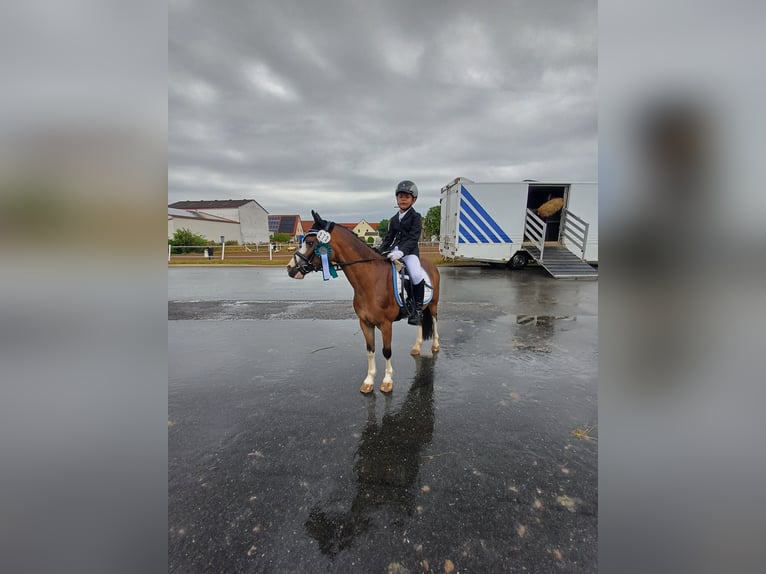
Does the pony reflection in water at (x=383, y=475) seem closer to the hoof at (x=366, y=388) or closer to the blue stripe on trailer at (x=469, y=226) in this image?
the hoof at (x=366, y=388)

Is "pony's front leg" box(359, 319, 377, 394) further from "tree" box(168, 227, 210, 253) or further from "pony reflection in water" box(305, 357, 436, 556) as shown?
→ "tree" box(168, 227, 210, 253)

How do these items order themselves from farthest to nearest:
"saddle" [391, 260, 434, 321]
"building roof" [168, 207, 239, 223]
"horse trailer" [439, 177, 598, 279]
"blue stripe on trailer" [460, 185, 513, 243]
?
"building roof" [168, 207, 239, 223] → "blue stripe on trailer" [460, 185, 513, 243] → "horse trailer" [439, 177, 598, 279] → "saddle" [391, 260, 434, 321]

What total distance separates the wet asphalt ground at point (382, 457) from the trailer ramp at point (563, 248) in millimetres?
8792

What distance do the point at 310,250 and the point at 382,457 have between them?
2173 mm

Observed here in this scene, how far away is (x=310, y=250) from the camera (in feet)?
11.2

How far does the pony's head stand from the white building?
3996cm

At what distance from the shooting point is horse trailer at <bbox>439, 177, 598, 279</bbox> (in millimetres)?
13945

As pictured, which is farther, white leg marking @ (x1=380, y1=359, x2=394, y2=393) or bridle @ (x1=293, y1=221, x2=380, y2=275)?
white leg marking @ (x1=380, y1=359, x2=394, y2=393)

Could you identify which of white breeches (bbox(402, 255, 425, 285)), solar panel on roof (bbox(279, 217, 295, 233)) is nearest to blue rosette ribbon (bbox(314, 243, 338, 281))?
white breeches (bbox(402, 255, 425, 285))
